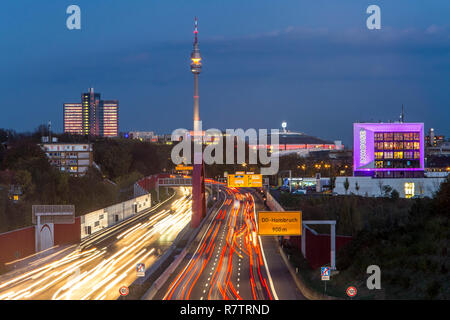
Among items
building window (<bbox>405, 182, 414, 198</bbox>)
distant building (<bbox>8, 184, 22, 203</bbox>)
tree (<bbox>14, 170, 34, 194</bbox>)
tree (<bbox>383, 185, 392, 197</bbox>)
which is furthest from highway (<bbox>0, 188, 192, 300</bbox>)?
building window (<bbox>405, 182, 414, 198</bbox>)

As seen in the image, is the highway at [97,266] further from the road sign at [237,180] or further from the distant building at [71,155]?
the distant building at [71,155]

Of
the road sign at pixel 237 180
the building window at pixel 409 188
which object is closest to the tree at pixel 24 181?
the road sign at pixel 237 180

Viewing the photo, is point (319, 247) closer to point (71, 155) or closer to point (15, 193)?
point (15, 193)

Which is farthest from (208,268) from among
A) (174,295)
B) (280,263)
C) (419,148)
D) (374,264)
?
(419,148)

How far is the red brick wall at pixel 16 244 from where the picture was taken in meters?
32.3

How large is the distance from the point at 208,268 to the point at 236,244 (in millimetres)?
8887

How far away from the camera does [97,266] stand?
96.7ft

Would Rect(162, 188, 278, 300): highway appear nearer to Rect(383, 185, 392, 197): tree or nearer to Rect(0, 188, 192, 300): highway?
Rect(0, 188, 192, 300): highway

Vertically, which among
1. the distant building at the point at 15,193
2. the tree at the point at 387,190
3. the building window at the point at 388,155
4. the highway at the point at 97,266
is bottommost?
the highway at the point at 97,266

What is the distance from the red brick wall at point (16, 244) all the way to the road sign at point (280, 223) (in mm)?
15751

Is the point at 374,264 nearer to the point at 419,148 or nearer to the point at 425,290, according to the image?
the point at 425,290

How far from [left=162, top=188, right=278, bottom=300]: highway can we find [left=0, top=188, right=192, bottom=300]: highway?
2.52 m

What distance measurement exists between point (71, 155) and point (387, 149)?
164ft

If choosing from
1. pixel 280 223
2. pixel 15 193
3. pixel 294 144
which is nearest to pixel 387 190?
pixel 280 223
